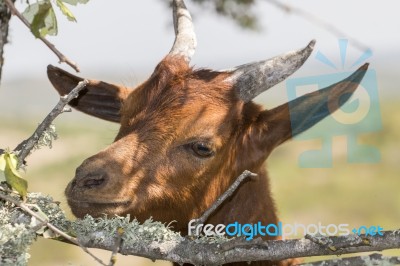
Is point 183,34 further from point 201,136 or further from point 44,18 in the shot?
point 44,18

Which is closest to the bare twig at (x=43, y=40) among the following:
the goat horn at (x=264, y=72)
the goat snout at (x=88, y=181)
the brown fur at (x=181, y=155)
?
the goat snout at (x=88, y=181)

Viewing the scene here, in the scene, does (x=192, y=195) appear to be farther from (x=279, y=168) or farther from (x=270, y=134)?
(x=279, y=168)

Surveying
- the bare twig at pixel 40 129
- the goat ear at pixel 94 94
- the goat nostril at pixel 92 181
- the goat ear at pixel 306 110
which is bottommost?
the goat nostril at pixel 92 181

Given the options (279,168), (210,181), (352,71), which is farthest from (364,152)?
(279,168)

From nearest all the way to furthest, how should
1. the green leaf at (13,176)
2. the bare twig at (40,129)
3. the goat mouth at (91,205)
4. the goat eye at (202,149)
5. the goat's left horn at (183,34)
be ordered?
the green leaf at (13,176)
the bare twig at (40,129)
the goat mouth at (91,205)
the goat eye at (202,149)
the goat's left horn at (183,34)

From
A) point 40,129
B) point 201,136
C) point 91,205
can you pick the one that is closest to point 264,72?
point 201,136

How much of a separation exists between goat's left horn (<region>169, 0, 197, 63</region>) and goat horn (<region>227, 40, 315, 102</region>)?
513 millimetres

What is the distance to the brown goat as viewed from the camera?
553 cm

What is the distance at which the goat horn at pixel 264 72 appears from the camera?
233 inches

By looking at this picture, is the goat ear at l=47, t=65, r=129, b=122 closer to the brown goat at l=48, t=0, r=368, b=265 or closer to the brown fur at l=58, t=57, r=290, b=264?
the brown goat at l=48, t=0, r=368, b=265

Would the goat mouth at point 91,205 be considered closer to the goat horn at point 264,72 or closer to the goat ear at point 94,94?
the goat horn at point 264,72

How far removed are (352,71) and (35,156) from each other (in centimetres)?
3028

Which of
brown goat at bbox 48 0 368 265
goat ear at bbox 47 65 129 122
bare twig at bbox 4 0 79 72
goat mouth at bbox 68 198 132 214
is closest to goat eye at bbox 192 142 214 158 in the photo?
brown goat at bbox 48 0 368 265

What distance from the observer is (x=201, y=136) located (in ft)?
18.8
